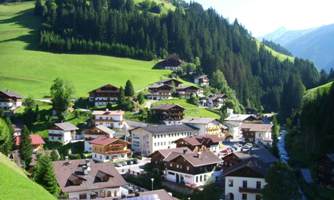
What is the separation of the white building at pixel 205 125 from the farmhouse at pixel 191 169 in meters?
24.3

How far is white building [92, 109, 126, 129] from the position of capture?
3179 inches

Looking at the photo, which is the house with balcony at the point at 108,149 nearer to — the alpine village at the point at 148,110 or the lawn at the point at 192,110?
the alpine village at the point at 148,110

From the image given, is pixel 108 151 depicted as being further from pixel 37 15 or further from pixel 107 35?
pixel 37 15

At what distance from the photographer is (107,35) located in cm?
14175

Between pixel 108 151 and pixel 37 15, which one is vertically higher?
pixel 37 15

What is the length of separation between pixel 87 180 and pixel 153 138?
84.4ft

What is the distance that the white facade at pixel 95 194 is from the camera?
155ft

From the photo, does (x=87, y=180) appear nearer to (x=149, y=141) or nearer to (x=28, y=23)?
(x=149, y=141)

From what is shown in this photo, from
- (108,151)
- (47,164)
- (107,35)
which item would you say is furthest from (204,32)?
(47,164)

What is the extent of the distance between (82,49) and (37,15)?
36606 mm

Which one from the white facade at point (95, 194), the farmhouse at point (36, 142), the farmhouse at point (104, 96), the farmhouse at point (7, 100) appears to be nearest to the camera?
→ the white facade at point (95, 194)

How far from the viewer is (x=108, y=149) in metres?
69.4

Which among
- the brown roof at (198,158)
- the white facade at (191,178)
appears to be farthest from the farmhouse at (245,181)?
the brown roof at (198,158)

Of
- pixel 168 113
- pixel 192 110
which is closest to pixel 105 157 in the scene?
pixel 168 113
